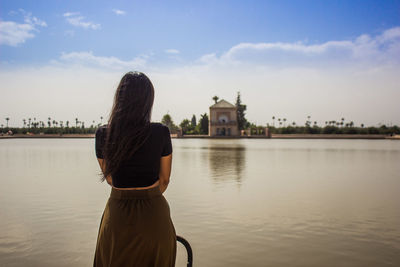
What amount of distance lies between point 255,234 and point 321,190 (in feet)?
16.1

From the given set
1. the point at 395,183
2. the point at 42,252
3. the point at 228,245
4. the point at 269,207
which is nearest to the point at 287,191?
the point at 269,207

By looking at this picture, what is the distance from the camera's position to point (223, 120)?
268 feet

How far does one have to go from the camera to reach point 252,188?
33.5 feet

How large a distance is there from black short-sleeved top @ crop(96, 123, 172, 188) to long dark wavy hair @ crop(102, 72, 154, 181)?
0.10ft

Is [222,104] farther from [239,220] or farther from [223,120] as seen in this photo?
[239,220]

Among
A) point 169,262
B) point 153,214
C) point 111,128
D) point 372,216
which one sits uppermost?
point 111,128

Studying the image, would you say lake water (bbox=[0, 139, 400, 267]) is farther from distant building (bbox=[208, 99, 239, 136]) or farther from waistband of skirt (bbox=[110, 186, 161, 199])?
distant building (bbox=[208, 99, 239, 136])

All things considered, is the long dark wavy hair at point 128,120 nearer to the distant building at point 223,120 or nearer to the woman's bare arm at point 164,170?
the woman's bare arm at point 164,170

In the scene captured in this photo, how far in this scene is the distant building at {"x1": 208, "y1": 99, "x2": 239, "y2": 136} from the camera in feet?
264

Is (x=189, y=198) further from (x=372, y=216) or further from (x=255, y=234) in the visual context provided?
(x=372, y=216)

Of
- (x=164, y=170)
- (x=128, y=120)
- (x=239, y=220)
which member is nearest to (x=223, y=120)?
(x=239, y=220)

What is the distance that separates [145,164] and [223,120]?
79737mm

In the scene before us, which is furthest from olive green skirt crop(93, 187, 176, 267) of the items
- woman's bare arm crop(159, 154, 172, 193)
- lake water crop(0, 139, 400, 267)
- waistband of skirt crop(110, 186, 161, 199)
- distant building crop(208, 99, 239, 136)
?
distant building crop(208, 99, 239, 136)

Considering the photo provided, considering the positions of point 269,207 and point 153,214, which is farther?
point 269,207
